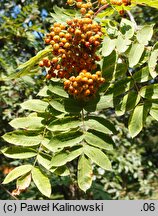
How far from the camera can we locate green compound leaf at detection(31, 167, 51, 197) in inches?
57.4

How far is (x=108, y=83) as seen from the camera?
1.49m

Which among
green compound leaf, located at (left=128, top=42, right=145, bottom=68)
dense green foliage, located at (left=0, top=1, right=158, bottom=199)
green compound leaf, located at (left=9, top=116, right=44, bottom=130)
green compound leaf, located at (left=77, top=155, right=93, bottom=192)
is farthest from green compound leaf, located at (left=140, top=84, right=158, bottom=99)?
green compound leaf, located at (left=9, top=116, right=44, bottom=130)

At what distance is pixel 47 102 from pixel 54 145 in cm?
27

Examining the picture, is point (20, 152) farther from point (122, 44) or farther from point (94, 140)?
point (122, 44)

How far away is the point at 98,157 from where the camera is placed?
144cm

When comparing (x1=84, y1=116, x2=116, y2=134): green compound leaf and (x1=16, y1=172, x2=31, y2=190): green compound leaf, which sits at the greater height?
(x1=84, y1=116, x2=116, y2=134): green compound leaf

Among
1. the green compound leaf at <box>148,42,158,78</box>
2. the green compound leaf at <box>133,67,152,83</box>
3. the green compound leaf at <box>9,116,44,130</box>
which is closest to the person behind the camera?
the green compound leaf at <box>148,42,158,78</box>

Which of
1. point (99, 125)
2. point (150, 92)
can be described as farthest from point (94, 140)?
point (150, 92)

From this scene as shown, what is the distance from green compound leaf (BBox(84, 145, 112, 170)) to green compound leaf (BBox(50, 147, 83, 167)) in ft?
0.10

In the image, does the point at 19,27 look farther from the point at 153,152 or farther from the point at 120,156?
the point at 153,152

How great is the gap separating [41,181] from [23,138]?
0.20 meters

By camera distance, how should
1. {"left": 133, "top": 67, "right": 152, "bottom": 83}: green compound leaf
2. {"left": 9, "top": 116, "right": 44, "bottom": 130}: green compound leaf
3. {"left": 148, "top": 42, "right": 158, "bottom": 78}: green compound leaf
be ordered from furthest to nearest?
{"left": 9, "top": 116, "right": 44, "bottom": 130}: green compound leaf
{"left": 133, "top": 67, "right": 152, "bottom": 83}: green compound leaf
{"left": 148, "top": 42, "right": 158, "bottom": 78}: green compound leaf

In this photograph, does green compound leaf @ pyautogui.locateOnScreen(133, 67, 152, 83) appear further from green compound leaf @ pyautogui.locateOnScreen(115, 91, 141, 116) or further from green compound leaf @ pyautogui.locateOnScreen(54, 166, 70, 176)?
green compound leaf @ pyautogui.locateOnScreen(54, 166, 70, 176)

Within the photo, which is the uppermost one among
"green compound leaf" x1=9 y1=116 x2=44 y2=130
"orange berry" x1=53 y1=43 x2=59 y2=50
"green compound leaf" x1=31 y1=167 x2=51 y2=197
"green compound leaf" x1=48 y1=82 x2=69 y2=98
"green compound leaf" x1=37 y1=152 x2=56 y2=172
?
"orange berry" x1=53 y1=43 x2=59 y2=50
